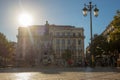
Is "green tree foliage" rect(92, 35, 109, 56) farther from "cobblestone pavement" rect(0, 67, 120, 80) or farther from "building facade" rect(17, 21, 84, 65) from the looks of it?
"building facade" rect(17, 21, 84, 65)

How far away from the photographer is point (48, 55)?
7425 centimetres

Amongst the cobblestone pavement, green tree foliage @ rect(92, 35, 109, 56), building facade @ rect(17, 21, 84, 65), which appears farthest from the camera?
building facade @ rect(17, 21, 84, 65)

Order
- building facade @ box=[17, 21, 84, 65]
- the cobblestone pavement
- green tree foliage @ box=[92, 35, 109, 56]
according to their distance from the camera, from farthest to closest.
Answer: building facade @ box=[17, 21, 84, 65], green tree foliage @ box=[92, 35, 109, 56], the cobblestone pavement

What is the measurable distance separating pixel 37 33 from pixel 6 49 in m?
63.5

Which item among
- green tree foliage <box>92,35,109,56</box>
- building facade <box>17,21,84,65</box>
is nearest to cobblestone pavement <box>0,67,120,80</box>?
green tree foliage <box>92,35,109,56</box>

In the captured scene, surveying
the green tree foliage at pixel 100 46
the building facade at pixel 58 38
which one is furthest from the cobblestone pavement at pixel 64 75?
the building facade at pixel 58 38

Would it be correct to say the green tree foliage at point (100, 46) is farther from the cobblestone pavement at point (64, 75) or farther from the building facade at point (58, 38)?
the building facade at point (58, 38)

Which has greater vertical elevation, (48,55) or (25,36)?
A: (25,36)

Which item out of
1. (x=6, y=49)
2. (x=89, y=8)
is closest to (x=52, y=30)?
(x=6, y=49)

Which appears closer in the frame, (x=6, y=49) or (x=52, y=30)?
(x=6, y=49)

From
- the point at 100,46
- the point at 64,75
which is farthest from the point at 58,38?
the point at 64,75

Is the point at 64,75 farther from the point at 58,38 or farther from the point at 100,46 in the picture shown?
the point at 58,38

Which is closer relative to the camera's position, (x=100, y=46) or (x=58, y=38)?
(x=100, y=46)

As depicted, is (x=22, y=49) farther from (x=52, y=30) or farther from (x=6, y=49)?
(x=6, y=49)
